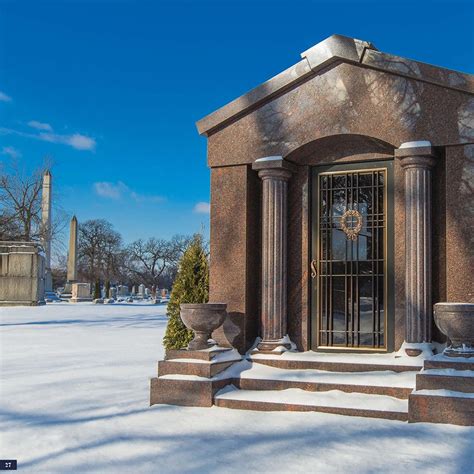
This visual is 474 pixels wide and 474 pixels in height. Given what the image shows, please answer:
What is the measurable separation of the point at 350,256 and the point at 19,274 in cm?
2418

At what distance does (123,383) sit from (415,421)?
392 centimetres

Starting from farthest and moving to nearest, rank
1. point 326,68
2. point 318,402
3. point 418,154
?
point 326,68 → point 418,154 → point 318,402

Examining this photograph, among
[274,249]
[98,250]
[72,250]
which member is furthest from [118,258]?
[274,249]

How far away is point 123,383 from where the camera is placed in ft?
25.9

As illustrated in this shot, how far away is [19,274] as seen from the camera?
94.6ft

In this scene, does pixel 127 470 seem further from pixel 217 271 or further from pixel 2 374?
pixel 2 374

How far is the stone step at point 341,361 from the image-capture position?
6.76 metres

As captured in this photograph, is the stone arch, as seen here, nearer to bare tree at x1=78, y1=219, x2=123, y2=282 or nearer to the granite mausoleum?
the granite mausoleum

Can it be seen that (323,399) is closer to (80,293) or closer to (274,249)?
(274,249)

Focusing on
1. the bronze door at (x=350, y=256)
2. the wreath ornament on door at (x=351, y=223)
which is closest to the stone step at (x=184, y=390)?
the bronze door at (x=350, y=256)

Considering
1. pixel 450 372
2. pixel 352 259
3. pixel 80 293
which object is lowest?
pixel 450 372

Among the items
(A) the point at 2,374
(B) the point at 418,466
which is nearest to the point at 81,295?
(A) the point at 2,374

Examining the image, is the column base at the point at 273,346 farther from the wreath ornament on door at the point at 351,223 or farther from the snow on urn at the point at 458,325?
the snow on urn at the point at 458,325

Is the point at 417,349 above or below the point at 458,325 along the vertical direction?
below
